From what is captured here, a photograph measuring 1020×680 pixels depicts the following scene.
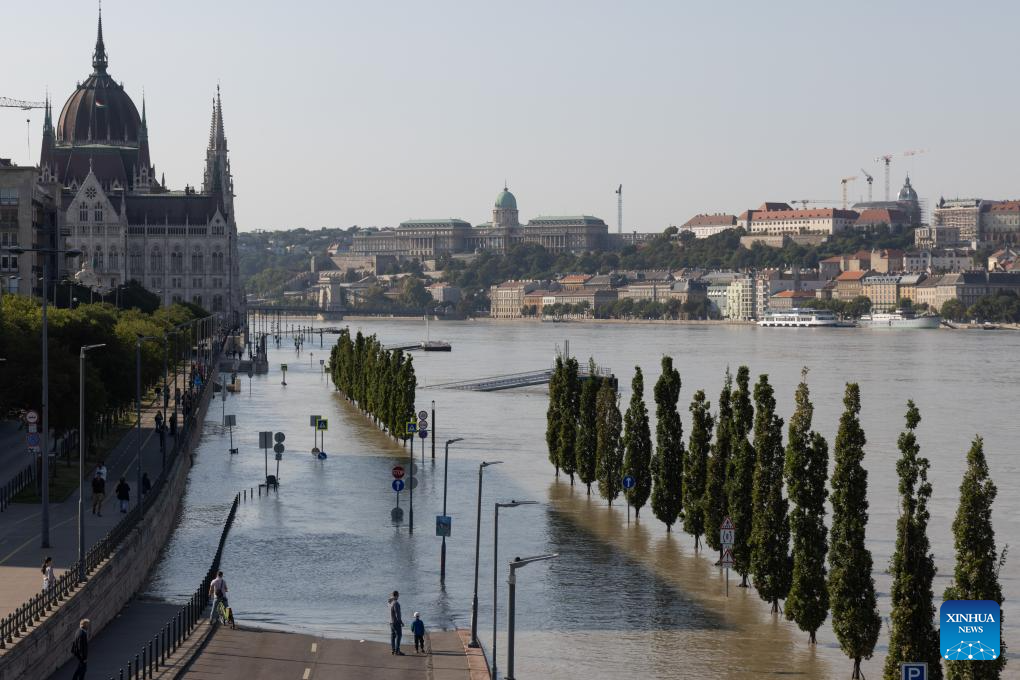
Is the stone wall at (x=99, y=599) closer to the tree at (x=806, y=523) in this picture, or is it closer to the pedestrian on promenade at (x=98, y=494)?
the pedestrian on promenade at (x=98, y=494)

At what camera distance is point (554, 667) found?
3547cm

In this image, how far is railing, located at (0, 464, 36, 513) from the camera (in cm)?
4316

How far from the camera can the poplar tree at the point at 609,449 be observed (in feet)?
190

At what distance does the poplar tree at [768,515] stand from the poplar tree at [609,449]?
1655cm

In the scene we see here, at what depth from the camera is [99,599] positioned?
107 feet

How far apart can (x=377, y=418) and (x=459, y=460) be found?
16316 mm

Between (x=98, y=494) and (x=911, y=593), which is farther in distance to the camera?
(x=98, y=494)

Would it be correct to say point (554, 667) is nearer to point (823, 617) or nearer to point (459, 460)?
point (823, 617)

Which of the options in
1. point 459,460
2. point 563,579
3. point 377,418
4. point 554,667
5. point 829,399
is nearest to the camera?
point 554,667

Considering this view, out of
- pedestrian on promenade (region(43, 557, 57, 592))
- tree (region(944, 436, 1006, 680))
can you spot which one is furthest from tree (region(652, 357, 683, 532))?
pedestrian on promenade (region(43, 557, 57, 592))

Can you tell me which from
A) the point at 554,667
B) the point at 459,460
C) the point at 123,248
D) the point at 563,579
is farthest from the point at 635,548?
the point at 123,248

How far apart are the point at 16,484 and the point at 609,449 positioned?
805 inches

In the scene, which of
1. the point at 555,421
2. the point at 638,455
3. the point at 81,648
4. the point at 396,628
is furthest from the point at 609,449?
the point at 81,648

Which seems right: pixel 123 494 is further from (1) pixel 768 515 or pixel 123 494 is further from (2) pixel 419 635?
(1) pixel 768 515
